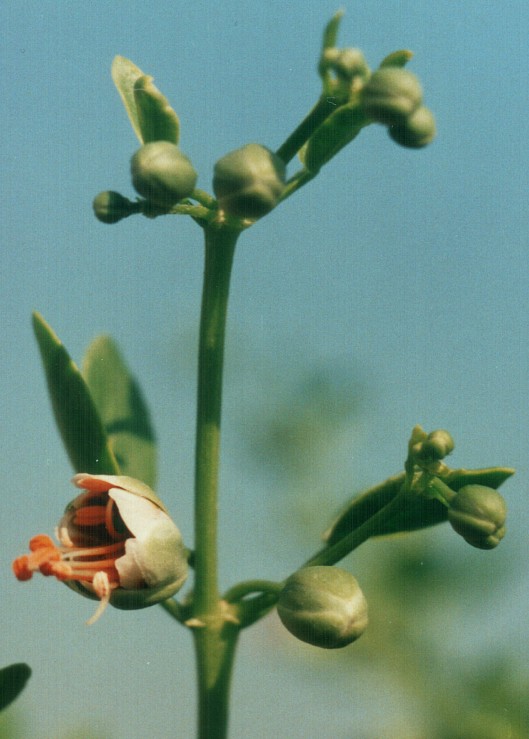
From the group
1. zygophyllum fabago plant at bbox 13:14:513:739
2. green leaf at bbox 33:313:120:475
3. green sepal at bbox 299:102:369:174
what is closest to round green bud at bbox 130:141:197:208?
zygophyllum fabago plant at bbox 13:14:513:739

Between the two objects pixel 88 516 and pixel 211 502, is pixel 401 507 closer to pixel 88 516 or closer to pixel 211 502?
pixel 211 502

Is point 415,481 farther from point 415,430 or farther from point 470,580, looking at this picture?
point 470,580

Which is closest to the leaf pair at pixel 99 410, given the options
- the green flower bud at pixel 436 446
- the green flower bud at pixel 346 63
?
the green flower bud at pixel 436 446

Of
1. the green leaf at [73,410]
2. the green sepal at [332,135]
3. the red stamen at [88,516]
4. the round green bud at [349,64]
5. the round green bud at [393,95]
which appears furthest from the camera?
the green leaf at [73,410]

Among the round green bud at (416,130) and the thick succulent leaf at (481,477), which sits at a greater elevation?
the round green bud at (416,130)

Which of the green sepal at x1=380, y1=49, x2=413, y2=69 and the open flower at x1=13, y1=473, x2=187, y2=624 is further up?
the green sepal at x1=380, y1=49, x2=413, y2=69

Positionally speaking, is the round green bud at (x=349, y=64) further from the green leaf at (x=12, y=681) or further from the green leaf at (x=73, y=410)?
the green leaf at (x=12, y=681)

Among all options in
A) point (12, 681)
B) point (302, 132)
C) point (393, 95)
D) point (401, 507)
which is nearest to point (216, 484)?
point (401, 507)

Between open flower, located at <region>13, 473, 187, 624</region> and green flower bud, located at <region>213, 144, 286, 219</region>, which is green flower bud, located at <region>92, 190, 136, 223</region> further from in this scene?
open flower, located at <region>13, 473, 187, 624</region>
